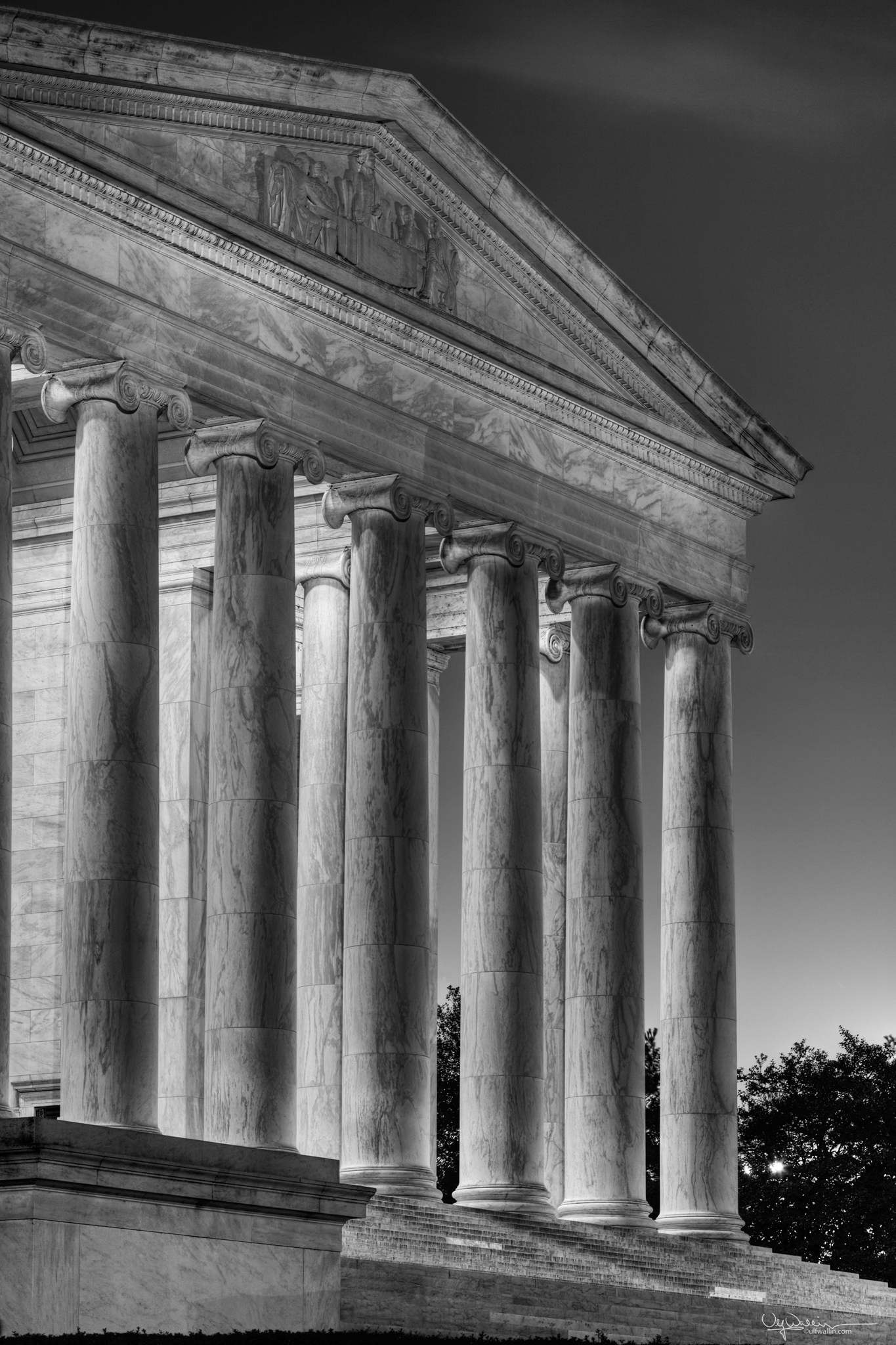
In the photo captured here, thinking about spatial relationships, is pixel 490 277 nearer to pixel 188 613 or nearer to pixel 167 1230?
pixel 188 613

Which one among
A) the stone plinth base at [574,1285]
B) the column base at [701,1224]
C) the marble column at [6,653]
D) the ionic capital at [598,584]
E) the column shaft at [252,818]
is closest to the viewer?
the marble column at [6,653]

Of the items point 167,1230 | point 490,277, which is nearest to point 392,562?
point 490,277

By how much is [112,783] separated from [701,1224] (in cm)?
5169

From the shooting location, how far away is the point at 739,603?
6220 inches

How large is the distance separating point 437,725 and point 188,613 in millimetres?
24116

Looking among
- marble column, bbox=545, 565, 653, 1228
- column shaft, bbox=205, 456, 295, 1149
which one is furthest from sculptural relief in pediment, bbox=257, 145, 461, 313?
marble column, bbox=545, 565, 653, 1228

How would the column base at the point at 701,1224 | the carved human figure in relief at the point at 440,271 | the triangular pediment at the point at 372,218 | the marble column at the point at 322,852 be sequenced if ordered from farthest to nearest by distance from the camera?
the marble column at the point at 322,852 < the column base at the point at 701,1224 < the carved human figure in relief at the point at 440,271 < the triangular pediment at the point at 372,218

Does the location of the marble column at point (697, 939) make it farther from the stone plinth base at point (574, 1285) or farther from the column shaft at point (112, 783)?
the column shaft at point (112, 783)

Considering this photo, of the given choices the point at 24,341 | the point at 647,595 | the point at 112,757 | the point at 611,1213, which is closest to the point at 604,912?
the point at 611,1213

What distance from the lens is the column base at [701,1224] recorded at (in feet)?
468

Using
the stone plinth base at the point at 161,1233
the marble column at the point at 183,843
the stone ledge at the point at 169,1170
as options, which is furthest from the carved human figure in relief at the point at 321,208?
the stone plinth base at the point at 161,1233

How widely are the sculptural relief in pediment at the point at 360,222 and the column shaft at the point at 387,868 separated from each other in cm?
1368

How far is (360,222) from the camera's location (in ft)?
437

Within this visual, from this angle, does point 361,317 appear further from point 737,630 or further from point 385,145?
point 737,630
